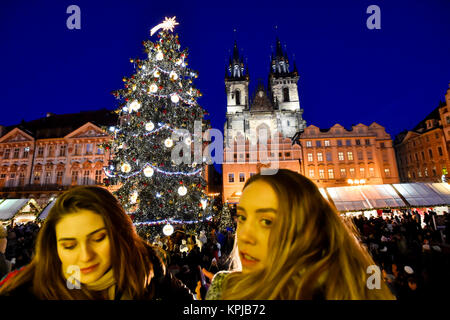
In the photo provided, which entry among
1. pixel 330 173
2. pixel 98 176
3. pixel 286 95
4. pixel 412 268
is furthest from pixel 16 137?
pixel 286 95

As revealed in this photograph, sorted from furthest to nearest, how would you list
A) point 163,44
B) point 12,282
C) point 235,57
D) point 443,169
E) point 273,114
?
1. point 235,57
2. point 273,114
3. point 443,169
4. point 163,44
5. point 12,282

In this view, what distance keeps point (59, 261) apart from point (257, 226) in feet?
5.27

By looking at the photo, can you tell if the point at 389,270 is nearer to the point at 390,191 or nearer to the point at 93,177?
the point at 390,191

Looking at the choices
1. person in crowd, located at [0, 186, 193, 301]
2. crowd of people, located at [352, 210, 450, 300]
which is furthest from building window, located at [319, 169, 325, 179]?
person in crowd, located at [0, 186, 193, 301]

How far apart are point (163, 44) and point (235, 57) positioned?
161 ft

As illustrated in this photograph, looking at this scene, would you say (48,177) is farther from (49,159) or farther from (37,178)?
(49,159)

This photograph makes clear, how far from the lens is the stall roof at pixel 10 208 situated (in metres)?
17.8

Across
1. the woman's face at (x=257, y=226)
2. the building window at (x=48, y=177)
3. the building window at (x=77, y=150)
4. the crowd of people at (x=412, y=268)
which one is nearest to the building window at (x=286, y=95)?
the building window at (x=77, y=150)

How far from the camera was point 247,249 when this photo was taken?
54.3 inches

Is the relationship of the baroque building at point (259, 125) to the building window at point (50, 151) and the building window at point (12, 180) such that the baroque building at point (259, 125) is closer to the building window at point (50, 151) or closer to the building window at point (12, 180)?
the building window at point (50, 151)

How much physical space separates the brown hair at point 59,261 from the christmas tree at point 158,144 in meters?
7.33
